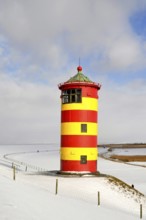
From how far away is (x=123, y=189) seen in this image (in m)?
23.8

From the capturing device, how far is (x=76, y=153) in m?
26.5

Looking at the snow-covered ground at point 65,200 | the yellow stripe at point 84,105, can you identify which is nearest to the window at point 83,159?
the snow-covered ground at point 65,200

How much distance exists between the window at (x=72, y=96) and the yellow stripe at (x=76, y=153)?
3.86 m

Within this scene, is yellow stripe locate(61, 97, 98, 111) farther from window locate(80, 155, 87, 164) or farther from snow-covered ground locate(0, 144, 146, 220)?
snow-covered ground locate(0, 144, 146, 220)

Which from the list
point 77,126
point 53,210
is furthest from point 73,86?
point 53,210

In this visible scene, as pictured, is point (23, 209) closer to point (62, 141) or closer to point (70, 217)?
point (70, 217)

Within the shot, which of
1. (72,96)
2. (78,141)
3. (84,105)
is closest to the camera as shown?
(78,141)

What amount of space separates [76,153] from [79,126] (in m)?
2.17

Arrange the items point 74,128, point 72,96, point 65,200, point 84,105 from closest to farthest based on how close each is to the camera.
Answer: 1. point 65,200
2. point 74,128
3. point 84,105
4. point 72,96

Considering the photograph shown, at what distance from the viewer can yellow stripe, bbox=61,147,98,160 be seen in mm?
26422

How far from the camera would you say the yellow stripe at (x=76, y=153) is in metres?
26.4

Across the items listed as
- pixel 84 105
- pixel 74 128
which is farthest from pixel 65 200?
pixel 84 105

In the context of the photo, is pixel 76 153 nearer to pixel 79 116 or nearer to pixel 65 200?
pixel 79 116

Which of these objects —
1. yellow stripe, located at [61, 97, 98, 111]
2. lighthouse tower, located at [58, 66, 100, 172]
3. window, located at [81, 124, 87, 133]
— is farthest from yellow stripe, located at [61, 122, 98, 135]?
yellow stripe, located at [61, 97, 98, 111]
